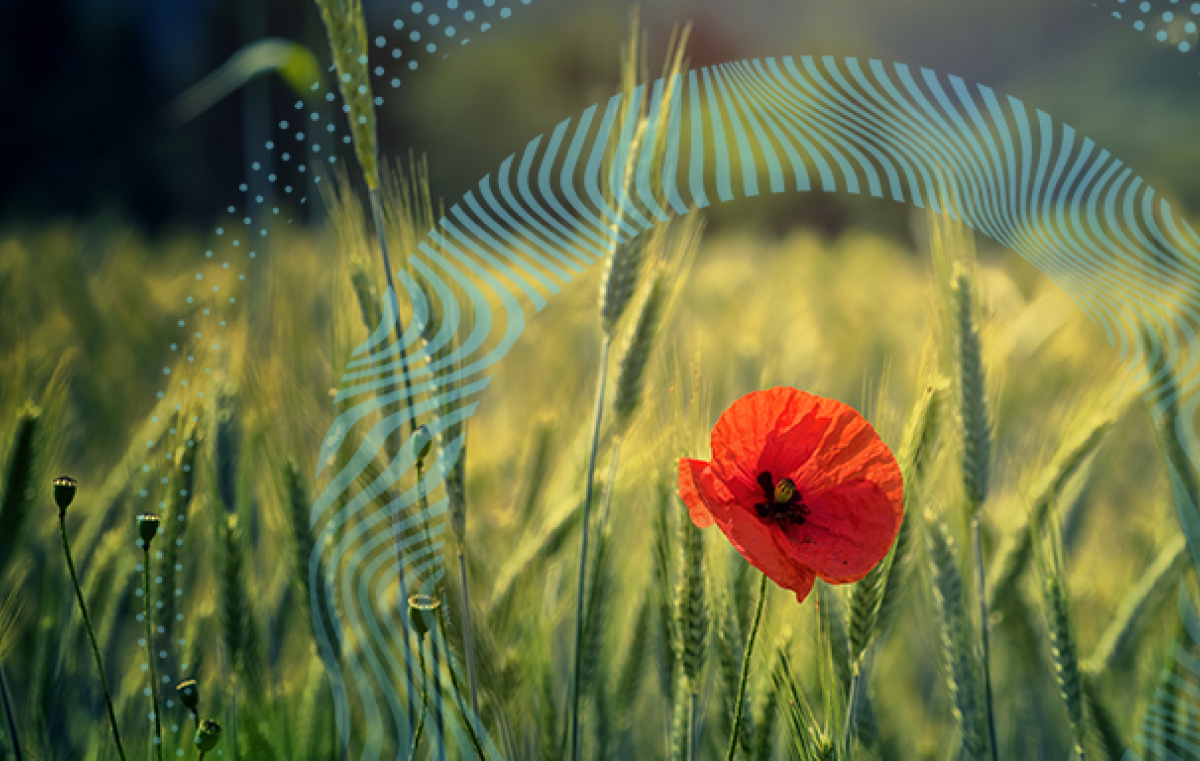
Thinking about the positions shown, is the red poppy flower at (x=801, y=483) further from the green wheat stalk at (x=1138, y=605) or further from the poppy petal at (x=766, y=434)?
the green wheat stalk at (x=1138, y=605)

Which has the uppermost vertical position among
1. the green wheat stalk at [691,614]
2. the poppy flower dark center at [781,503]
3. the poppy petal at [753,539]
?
the poppy flower dark center at [781,503]

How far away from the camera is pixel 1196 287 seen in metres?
0.79

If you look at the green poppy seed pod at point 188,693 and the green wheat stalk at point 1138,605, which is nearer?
the green poppy seed pod at point 188,693

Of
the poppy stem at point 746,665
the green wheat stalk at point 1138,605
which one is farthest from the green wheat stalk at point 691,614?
the green wheat stalk at point 1138,605

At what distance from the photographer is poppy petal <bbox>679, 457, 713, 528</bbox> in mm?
332

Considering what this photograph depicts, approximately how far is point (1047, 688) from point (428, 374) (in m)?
0.82

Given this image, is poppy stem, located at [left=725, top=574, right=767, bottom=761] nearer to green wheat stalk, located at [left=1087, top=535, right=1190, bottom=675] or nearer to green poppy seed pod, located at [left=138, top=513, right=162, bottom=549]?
green poppy seed pod, located at [left=138, top=513, right=162, bottom=549]

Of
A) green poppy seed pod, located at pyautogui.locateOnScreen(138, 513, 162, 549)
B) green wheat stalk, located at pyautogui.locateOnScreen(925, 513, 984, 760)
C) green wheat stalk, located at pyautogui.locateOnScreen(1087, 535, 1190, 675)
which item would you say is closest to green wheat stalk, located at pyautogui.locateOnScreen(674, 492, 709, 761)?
green wheat stalk, located at pyautogui.locateOnScreen(925, 513, 984, 760)

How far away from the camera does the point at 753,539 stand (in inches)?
12.1

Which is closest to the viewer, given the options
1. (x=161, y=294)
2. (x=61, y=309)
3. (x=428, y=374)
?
(x=428, y=374)

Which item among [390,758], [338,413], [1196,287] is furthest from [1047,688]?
[338,413]

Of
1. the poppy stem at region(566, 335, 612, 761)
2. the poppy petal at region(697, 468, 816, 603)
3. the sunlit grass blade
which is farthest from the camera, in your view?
the sunlit grass blade

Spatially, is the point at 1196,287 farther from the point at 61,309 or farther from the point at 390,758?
the point at 61,309

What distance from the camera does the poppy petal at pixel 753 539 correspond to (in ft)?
0.98
